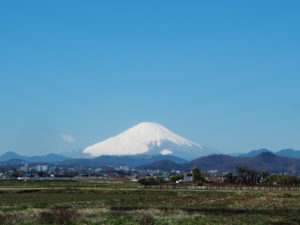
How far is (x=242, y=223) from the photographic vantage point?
111 ft

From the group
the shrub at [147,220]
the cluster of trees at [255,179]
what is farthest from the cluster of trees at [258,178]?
the shrub at [147,220]

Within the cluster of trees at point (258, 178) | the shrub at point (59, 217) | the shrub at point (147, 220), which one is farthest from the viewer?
the cluster of trees at point (258, 178)

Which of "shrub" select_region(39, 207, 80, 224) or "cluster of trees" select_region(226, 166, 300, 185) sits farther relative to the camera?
"cluster of trees" select_region(226, 166, 300, 185)

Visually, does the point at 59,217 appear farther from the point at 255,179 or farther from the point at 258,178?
the point at 258,178

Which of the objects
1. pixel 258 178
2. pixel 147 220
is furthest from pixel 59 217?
pixel 258 178

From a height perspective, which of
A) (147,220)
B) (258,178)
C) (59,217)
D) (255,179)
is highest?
(258,178)

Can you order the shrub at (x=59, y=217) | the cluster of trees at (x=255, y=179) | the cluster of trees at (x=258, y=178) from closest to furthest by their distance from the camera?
the shrub at (x=59, y=217), the cluster of trees at (x=258, y=178), the cluster of trees at (x=255, y=179)

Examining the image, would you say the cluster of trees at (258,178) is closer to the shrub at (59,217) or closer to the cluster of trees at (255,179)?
the cluster of trees at (255,179)

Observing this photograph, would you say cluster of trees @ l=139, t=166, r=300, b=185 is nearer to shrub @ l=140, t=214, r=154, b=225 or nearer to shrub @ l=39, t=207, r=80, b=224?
shrub @ l=39, t=207, r=80, b=224

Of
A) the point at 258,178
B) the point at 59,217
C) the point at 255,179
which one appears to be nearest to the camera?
the point at 59,217

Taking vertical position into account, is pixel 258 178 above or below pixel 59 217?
above

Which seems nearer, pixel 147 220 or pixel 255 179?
pixel 147 220

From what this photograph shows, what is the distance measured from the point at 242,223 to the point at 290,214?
9.24m

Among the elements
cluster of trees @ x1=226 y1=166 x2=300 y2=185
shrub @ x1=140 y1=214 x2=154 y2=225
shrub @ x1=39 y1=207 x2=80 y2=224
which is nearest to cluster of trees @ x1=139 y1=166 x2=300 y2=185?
cluster of trees @ x1=226 y1=166 x2=300 y2=185
